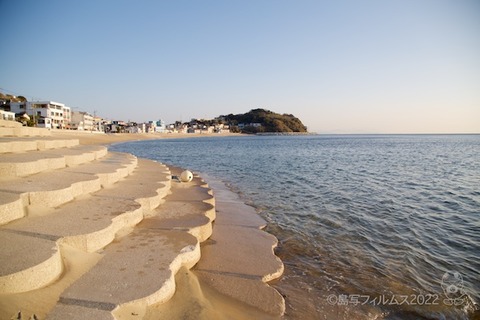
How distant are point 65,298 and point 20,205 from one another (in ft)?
6.43

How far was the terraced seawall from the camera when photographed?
2.61 m

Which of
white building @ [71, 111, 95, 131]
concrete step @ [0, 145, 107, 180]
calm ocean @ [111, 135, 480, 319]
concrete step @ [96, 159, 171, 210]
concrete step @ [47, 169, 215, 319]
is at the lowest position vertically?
calm ocean @ [111, 135, 480, 319]

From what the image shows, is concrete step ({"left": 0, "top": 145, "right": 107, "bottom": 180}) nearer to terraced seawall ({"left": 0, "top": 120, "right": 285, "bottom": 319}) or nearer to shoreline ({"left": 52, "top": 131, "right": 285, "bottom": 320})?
terraced seawall ({"left": 0, "top": 120, "right": 285, "bottom": 319})

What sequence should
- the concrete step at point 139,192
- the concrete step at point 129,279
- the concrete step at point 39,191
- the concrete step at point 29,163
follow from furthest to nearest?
the concrete step at point 139,192 → the concrete step at point 29,163 → the concrete step at point 39,191 → the concrete step at point 129,279

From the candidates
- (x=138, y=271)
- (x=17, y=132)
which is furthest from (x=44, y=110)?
(x=138, y=271)

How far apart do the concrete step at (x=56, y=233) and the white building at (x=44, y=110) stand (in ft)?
206

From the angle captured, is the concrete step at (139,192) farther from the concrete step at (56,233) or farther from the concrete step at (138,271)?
the concrete step at (138,271)

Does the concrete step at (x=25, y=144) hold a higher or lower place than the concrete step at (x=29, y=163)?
higher

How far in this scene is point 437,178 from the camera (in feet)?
54.2

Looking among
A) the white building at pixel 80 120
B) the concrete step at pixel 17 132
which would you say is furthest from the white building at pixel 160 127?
the concrete step at pixel 17 132

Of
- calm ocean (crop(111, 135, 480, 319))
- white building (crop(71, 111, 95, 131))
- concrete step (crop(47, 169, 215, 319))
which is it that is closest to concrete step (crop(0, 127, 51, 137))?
concrete step (crop(47, 169, 215, 319))

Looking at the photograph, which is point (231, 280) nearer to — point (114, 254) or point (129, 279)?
point (129, 279)

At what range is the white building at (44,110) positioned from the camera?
2274 inches

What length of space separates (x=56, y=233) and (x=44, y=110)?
69137 millimetres
